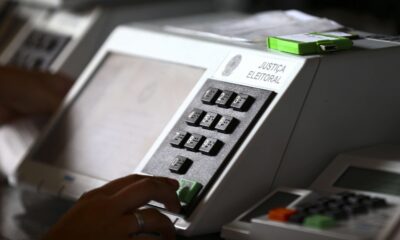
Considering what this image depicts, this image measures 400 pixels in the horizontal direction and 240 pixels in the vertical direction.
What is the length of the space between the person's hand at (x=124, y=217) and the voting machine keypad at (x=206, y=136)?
0.12 feet

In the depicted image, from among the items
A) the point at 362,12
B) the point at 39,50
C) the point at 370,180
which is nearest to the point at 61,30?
the point at 39,50

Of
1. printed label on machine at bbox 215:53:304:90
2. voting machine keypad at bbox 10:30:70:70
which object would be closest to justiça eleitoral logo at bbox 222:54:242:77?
printed label on machine at bbox 215:53:304:90

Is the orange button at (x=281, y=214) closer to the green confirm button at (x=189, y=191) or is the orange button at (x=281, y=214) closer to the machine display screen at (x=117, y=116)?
the green confirm button at (x=189, y=191)

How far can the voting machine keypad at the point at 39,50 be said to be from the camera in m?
1.84

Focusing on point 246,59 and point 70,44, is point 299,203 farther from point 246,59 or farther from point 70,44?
point 70,44

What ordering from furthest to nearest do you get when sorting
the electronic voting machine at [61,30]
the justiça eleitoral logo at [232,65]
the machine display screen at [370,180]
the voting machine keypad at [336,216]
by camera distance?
the electronic voting machine at [61,30], the justiça eleitoral logo at [232,65], the machine display screen at [370,180], the voting machine keypad at [336,216]

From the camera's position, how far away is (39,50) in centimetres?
189

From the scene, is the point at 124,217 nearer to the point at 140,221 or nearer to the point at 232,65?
the point at 140,221

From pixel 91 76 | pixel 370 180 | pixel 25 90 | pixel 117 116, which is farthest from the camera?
pixel 25 90

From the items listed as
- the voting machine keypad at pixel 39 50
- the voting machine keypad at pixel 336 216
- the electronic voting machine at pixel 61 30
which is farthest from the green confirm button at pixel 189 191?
the voting machine keypad at pixel 39 50

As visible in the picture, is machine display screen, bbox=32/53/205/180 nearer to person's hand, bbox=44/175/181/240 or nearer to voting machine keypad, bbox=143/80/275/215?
voting machine keypad, bbox=143/80/275/215

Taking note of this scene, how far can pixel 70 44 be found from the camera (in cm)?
183

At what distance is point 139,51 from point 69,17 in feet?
1.57

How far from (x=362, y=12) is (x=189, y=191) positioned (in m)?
0.99
